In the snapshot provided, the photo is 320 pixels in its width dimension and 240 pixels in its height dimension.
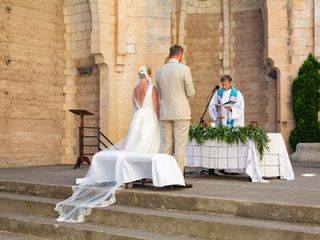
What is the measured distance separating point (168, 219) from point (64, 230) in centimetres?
133

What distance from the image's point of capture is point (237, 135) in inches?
333

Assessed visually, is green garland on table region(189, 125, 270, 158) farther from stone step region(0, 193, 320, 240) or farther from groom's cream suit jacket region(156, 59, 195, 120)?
stone step region(0, 193, 320, 240)

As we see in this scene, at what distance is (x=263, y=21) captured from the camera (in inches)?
592

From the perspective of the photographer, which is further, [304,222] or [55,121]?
[55,121]

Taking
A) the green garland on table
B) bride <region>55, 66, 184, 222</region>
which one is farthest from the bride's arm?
the green garland on table

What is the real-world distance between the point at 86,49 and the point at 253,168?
734 centimetres

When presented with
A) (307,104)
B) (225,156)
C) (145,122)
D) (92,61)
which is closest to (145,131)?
(145,122)

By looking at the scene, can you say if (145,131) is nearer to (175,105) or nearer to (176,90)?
(175,105)

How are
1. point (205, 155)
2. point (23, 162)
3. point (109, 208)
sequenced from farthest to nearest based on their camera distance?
point (23, 162) → point (205, 155) → point (109, 208)

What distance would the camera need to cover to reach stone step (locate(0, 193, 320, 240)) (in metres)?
5.03

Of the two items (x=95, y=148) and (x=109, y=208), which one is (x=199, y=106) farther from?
(x=109, y=208)

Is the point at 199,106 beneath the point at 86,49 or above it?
beneath

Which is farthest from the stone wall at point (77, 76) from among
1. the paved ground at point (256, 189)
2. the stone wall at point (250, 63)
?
the paved ground at point (256, 189)

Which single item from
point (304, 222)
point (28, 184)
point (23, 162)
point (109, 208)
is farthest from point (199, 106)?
point (304, 222)
